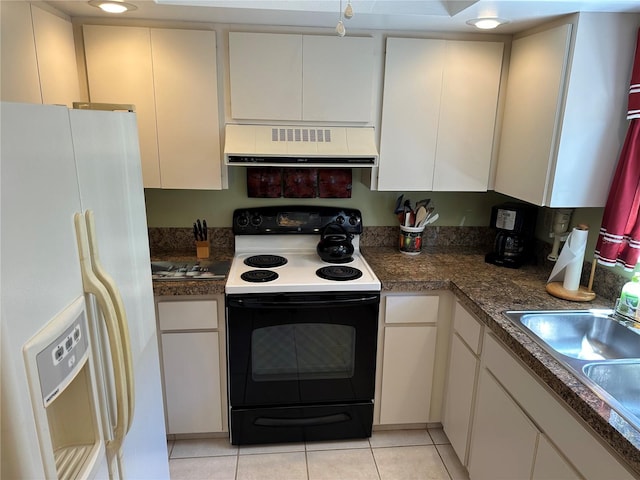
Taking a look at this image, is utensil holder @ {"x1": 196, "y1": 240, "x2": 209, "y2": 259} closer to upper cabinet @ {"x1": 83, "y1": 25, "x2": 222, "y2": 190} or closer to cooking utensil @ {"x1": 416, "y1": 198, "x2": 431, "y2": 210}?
upper cabinet @ {"x1": 83, "y1": 25, "x2": 222, "y2": 190}

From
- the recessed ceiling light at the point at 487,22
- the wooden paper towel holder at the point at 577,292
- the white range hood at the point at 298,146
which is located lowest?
the wooden paper towel holder at the point at 577,292

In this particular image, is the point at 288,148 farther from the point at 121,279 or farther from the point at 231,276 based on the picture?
the point at 121,279

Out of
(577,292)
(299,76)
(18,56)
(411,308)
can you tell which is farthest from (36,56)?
(577,292)

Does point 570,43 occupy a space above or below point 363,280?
above

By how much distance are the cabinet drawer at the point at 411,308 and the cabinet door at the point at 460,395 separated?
172mm

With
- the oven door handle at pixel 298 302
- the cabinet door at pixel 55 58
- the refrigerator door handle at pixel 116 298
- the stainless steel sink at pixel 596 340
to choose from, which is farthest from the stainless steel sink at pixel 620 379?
the cabinet door at pixel 55 58

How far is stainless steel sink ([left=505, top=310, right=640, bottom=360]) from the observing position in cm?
171

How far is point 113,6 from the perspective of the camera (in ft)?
5.88

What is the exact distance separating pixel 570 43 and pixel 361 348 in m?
1.65

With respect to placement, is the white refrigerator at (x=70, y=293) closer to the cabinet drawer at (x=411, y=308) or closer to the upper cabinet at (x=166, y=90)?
the upper cabinet at (x=166, y=90)

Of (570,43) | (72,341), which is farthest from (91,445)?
(570,43)

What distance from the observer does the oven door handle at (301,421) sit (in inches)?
89.0

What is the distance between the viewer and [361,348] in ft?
7.20

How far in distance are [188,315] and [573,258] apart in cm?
181
